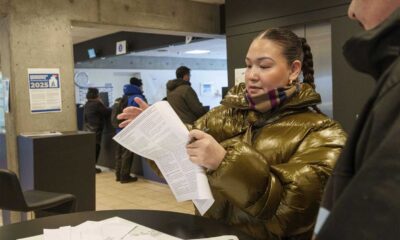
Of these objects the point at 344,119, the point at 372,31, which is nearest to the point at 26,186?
the point at 344,119

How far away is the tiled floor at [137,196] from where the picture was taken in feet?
14.9

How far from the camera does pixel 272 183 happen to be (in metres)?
1.12

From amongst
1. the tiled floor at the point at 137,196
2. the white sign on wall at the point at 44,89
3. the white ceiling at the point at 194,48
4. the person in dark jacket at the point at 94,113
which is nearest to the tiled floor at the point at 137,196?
the tiled floor at the point at 137,196

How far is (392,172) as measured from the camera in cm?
44

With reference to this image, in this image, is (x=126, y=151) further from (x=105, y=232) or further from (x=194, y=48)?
(x=105, y=232)

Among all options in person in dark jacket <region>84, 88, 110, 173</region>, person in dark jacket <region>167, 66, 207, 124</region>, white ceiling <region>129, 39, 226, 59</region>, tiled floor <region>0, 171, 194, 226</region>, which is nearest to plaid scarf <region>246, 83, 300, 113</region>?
tiled floor <region>0, 171, 194, 226</region>

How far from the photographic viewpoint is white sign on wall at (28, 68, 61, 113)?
366 centimetres

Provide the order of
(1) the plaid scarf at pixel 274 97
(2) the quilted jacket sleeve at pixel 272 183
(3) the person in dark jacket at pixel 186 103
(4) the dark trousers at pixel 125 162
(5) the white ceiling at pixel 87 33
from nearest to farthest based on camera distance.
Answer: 1. (2) the quilted jacket sleeve at pixel 272 183
2. (1) the plaid scarf at pixel 274 97
3. (3) the person in dark jacket at pixel 186 103
4. (4) the dark trousers at pixel 125 162
5. (5) the white ceiling at pixel 87 33

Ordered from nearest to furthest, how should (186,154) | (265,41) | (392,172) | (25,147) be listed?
1. (392,172)
2. (186,154)
3. (265,41)
4. (25,147)

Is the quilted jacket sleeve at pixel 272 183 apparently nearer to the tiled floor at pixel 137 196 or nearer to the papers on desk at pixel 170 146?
the papers on desk at pixel 170 146

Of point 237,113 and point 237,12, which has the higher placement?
point 237,12

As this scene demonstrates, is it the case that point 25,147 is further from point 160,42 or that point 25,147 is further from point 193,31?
point 160,42

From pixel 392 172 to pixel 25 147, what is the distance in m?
3.49

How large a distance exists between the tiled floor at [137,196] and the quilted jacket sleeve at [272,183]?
10.2ft
